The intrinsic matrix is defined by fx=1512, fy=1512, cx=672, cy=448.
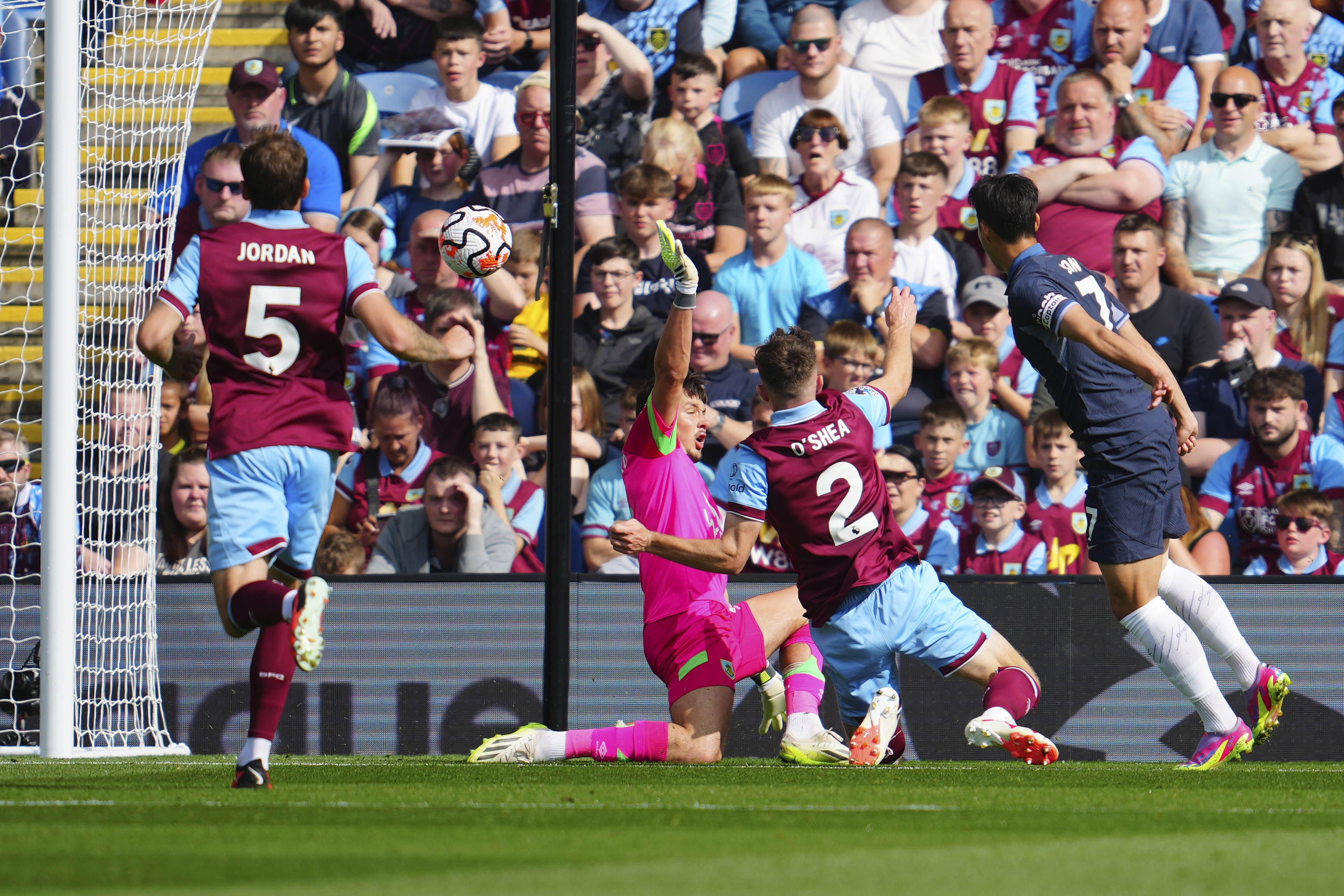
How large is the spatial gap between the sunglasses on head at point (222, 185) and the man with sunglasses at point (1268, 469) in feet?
20.8

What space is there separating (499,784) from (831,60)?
668cm

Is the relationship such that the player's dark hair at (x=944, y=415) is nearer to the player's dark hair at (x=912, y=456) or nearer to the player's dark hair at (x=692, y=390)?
the player's dark hair at (x=912, y=456)

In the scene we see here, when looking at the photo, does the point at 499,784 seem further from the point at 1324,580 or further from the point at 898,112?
the point at 898,112

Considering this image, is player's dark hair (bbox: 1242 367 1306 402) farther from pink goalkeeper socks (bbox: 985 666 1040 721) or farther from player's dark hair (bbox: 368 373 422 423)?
player's dark hair (bbox: 368 373 422 423)

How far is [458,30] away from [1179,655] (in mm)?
6905

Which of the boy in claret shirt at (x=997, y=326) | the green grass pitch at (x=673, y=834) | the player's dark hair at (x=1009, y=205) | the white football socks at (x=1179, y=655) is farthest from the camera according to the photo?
the boy in claret shirt at (x=997, y=326)

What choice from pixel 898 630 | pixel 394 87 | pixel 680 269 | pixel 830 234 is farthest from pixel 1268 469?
pixel 394 87

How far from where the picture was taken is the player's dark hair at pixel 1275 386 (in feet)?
28.5

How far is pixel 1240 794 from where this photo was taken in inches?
180

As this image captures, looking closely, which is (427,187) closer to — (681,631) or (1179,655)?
(681,631)

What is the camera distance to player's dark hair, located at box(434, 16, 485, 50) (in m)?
10.4

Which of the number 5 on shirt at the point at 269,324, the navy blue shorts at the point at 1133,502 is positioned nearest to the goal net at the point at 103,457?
the number 5 on shirt at the point at 269,324

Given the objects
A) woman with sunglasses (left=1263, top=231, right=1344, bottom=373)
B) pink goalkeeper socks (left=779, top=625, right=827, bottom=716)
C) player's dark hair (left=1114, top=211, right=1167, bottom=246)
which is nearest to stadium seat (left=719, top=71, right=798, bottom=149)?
player's dark hair (left=1114, top=211, right=1167, bottom=246)

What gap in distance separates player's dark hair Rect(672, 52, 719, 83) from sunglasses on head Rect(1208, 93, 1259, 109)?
A: 10.6 feet
